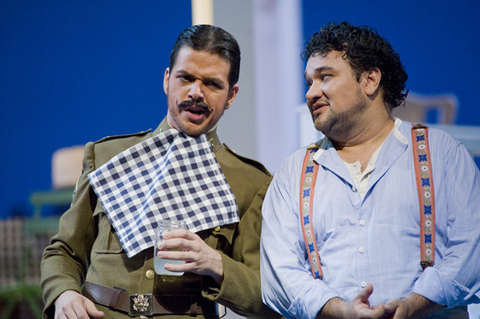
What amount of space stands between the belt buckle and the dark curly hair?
1085 mm

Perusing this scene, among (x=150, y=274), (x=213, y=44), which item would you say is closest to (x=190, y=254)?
(x=150, y=274)

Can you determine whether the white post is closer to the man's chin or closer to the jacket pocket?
the man's chin

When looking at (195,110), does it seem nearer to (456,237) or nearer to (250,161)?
(250,161)

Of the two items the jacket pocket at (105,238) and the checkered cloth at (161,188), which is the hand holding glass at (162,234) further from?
the jacket pocket at (105,238)

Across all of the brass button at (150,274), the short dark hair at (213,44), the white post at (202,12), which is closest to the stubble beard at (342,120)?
the short dark hair at (213,44)

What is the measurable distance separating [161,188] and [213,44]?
0.59 metres

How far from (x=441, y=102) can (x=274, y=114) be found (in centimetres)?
108

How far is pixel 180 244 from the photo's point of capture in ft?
4.89

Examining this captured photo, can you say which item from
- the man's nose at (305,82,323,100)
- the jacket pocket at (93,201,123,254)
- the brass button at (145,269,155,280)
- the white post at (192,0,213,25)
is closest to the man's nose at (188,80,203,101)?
the man's nose at (305,82,323,100)

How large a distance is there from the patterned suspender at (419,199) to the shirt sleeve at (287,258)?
3 centimetres

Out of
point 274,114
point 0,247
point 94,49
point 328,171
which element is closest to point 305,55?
point 328,171

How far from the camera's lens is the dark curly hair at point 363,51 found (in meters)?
1.83

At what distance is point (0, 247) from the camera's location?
144 inches

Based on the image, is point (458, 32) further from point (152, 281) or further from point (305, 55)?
point (152, 281)
